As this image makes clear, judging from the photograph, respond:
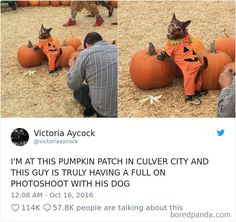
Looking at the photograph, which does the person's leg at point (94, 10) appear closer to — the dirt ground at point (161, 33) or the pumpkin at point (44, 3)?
the dirt ground at point (161, 33)

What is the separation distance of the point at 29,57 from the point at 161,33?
0.95m

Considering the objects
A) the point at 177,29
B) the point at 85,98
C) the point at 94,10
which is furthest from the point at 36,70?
the point at 177,29

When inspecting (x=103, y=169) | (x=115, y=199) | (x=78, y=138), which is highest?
(x=78, y=138)

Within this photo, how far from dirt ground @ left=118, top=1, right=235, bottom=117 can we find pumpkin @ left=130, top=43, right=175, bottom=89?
5 cm

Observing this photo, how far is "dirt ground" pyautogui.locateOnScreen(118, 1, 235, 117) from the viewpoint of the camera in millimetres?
2346

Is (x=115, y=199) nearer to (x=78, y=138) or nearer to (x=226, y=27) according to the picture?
(x=78, y=138)

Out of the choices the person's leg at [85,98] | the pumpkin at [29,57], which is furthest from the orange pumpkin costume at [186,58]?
the pumpkin at [29,57]

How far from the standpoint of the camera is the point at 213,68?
2426mm

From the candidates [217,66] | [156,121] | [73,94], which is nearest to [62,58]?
[73,94]

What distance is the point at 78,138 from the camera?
72.1 inches

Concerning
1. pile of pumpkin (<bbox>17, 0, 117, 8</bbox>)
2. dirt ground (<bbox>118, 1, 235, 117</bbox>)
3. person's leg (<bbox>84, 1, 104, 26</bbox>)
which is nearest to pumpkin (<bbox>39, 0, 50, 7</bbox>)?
pile of pumpkin (<bbox>17, 0, 117, 8</bbox>)

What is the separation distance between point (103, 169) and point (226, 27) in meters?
1.81

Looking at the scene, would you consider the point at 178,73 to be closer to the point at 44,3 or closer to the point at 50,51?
the point at 50,51

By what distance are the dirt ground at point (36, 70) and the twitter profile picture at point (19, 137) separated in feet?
1.79
